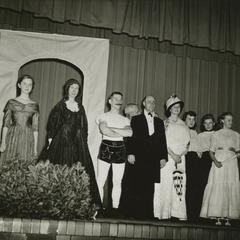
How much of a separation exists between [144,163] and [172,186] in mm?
531

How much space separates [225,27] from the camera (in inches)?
A: 275

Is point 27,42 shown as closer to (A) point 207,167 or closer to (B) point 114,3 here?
(B) point 114,3

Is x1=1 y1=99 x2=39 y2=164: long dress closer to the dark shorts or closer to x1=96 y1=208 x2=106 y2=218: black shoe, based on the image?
the dark shorts

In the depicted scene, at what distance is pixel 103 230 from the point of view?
14.3ft

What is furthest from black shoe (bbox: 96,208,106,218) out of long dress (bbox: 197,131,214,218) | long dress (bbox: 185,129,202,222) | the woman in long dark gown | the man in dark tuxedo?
long dress (bbox: 197,131,214,218)

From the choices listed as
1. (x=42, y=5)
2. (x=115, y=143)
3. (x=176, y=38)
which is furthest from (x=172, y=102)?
(x=42, y=5)

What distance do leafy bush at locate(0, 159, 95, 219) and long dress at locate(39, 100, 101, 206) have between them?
1.05 meters

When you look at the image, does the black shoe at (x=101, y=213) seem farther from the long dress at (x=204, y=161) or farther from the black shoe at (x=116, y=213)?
the long dress at (x=204, y=161)

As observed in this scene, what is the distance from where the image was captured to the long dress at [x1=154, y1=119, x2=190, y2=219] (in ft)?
18.1

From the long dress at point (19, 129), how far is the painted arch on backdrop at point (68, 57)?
77cm

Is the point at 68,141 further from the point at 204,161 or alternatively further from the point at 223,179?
the point at 223,179

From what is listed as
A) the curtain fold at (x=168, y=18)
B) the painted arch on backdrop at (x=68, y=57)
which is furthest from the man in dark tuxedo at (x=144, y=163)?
the curtain fold at (x=168, y=18)

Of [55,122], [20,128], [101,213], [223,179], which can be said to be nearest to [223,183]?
[223,179]

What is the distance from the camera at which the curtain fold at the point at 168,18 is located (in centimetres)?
650
